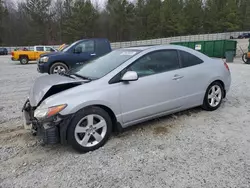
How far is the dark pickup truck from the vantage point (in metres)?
8.41

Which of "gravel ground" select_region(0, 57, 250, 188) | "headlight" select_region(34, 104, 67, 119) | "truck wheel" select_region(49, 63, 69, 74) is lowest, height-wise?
"gravel ground" select_region(0, 57, 250, 188)

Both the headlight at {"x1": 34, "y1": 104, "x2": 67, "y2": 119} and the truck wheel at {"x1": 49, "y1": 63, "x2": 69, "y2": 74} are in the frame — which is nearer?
the headlight at {"x1": 34, "y1": 104, "x2": 67, "y2": 119}

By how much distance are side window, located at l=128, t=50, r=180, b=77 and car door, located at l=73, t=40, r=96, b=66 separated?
543 cm

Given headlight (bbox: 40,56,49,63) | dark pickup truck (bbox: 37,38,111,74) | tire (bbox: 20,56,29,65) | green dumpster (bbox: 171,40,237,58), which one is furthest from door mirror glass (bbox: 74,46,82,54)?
green dumpster (bbox: 171,40,237,58)

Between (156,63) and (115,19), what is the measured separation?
4878cm

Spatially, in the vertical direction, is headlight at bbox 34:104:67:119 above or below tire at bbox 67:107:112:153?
above

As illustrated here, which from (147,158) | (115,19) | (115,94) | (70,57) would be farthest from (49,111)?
(115,19)

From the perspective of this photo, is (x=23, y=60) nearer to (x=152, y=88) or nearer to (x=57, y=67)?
(x=57, y=67)

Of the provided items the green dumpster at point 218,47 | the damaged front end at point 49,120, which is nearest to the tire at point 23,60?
the damaged front end at point 49,120

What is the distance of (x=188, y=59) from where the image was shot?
3852mm

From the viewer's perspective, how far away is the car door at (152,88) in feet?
10.2

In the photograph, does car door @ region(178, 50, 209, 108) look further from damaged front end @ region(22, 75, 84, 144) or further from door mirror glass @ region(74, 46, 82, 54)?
door mirror glass @ region(74, 46, 82, 54)

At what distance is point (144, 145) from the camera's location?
9.90 ft

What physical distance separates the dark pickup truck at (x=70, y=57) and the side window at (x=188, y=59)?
4.97m
